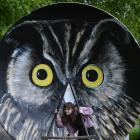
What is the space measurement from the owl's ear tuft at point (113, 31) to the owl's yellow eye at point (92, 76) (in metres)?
0.54

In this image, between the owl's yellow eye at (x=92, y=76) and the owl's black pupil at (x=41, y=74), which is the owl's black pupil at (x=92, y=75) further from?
the owl's black pupil at (x=41, y=74)

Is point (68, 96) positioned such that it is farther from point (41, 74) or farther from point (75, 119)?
point (41, 74)

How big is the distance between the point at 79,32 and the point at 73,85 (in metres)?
0.87

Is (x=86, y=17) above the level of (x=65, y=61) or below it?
above

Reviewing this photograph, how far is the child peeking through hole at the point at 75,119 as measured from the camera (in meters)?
9.57

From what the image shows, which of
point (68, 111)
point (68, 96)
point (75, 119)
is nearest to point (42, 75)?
point (68, 96)

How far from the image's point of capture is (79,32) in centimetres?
984

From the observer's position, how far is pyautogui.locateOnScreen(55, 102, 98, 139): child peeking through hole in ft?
31.4

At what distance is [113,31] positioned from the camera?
9.72 metres

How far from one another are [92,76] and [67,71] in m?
0.42

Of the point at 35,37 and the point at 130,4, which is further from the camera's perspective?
the point at 130,4

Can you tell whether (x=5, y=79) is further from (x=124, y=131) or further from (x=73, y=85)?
(x=124, y=131)

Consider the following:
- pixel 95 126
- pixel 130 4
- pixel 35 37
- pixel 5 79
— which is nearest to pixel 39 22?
pixel 35 37

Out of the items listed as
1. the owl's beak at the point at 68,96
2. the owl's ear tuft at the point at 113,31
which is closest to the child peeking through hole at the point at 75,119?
the owl's beak at the point at 68,96
